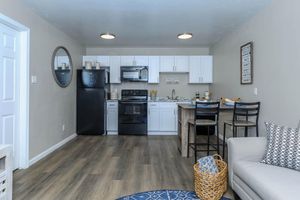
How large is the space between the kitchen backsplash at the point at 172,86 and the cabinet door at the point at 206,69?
40 centimetres

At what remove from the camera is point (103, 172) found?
3436mm

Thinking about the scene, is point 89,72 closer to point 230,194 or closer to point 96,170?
point 96,170

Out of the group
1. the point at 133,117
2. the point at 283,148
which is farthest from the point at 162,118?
the point at 283,148

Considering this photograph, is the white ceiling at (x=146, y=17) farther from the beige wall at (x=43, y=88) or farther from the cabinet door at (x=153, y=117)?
the cabinet door at (x=153, y=117)

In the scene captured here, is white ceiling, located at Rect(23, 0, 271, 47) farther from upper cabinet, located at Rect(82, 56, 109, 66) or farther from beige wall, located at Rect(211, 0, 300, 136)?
upper cabinet, located at Rect(82, 56, 109, 66)

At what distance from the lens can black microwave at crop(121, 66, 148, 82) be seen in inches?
261

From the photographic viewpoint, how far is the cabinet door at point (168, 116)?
6359 mm

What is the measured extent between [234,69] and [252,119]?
127cm

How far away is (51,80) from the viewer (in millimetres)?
4562

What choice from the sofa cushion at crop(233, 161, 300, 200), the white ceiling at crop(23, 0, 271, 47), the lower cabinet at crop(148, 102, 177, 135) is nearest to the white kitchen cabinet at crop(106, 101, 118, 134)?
the lower cabinet at crop(148, 102, 177, 135)

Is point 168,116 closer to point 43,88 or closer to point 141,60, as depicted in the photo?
point 141,60

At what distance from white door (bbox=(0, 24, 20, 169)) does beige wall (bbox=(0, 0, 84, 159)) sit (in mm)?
269

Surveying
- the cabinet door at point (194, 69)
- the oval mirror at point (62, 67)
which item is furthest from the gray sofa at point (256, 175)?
the cabinet door at point (194, 69)

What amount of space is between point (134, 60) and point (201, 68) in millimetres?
1820
